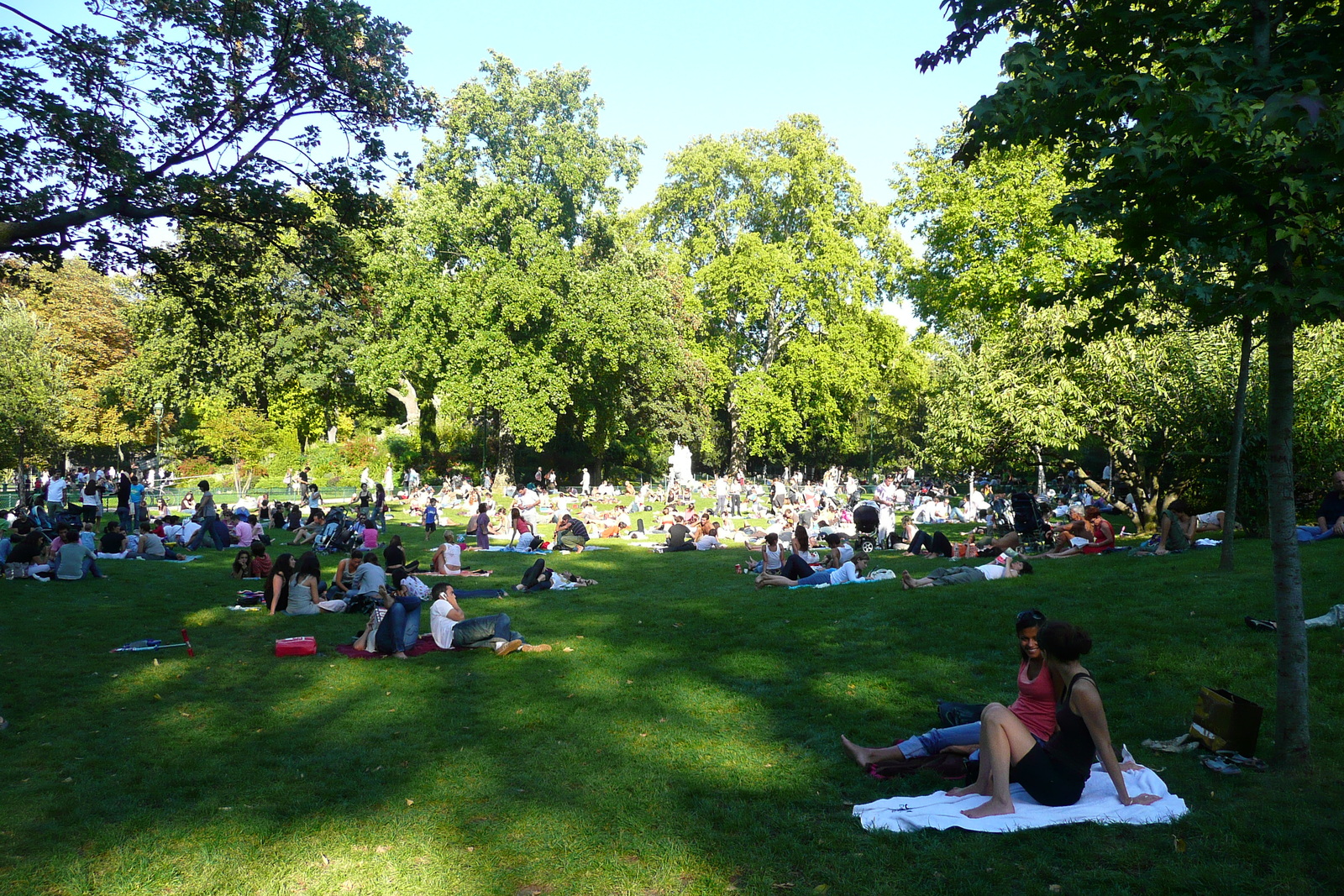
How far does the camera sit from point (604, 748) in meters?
6.92

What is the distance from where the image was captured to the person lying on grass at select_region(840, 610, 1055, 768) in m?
5.59

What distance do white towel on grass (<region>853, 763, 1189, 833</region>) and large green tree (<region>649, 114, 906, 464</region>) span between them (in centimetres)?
3746

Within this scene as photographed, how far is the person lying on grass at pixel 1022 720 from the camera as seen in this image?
5.59 meters

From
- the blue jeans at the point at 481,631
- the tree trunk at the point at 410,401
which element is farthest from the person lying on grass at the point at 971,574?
the tree trunk at the point at 410,401

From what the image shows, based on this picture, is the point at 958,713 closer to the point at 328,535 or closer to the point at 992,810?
the point at 992,810

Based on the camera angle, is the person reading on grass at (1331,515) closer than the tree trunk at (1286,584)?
No

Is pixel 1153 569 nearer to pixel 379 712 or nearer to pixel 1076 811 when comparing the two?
pixel 1076 811

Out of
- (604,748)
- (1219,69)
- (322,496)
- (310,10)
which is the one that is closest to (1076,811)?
(604,748)

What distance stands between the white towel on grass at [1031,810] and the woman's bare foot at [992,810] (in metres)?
0.03

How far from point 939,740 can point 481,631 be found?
5834mm

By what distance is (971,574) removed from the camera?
12.4 m

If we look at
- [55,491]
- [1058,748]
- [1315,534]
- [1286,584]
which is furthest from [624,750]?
[55,491]

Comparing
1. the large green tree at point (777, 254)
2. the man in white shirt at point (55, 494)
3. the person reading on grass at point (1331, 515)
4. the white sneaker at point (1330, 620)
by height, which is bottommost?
the white sneaker at point (1330, 620)

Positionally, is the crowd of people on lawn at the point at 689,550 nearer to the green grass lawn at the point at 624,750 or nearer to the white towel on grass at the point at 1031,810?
the white towel on grass at the point at 1031,810
